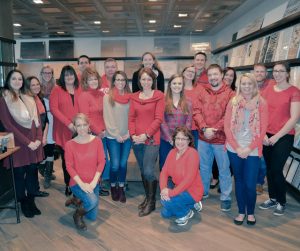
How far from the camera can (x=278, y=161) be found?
3.10 m

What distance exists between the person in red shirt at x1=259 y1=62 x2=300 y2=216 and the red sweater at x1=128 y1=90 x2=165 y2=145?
1128mm

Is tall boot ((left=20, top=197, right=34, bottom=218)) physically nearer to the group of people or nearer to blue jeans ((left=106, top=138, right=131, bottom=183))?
the group of people

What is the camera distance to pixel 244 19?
705 centimetres

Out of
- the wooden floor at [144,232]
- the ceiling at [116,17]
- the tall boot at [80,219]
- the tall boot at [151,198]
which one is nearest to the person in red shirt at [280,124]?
the wooden floor at [144,232]

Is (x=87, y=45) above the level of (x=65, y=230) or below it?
above

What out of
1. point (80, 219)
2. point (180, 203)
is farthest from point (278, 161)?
Result: point (80, 219)

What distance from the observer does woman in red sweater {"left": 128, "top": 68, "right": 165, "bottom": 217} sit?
3117 millimetres

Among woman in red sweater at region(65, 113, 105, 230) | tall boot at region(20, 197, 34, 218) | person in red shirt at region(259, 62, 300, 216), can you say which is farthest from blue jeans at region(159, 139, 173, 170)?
tall boot at region(20, 197, 34, 218)

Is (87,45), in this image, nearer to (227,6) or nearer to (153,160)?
(227,6)

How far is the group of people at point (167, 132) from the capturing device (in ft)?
9.22

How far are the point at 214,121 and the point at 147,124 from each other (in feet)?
2.30

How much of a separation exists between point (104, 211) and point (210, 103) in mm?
1637

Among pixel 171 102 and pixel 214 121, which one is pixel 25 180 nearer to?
pixel 171 102

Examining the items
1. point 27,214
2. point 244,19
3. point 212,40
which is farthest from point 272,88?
point 212,40
